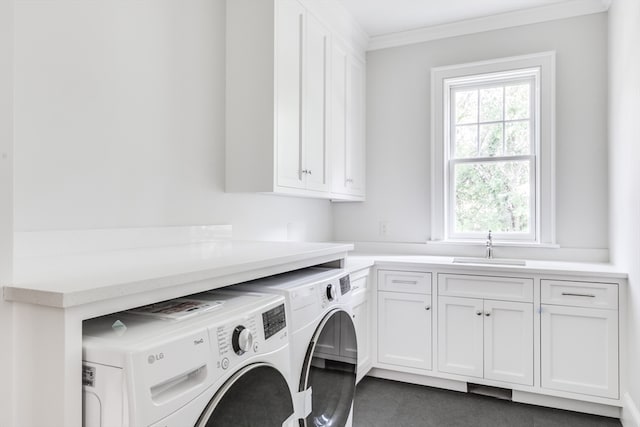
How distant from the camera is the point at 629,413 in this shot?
2127mm

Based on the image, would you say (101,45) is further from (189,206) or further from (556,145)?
(556,145)

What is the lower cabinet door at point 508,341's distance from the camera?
2.45m

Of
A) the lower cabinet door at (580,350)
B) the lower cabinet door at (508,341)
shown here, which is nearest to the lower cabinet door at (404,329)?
the lower cabinet door at (508,341)

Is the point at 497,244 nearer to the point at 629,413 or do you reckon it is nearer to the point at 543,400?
the point at 543,400

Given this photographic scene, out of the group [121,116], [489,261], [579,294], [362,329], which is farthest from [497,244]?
[121,116]

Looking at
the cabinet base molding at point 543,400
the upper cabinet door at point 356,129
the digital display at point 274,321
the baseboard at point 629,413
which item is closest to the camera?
the digital display at point 274,321

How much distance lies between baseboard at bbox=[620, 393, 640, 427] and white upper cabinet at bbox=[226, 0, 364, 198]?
1.99 metres

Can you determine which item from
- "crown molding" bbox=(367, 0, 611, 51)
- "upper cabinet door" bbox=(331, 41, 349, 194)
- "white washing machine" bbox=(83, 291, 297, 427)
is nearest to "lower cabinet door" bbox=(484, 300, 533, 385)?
"upper cabinet door" bbox=(331, 41, 349, 194)

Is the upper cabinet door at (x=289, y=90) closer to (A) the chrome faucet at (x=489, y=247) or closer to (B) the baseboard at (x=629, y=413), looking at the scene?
(A) the chrome faucet at (x=489, y=247)

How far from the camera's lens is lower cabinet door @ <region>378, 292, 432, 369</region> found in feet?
8.84

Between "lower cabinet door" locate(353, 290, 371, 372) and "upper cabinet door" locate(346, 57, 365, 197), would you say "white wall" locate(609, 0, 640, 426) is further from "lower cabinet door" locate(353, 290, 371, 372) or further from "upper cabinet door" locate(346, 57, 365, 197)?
"upper cabinet door" locate(346, 57, 365, 197)

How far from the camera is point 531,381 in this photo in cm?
244

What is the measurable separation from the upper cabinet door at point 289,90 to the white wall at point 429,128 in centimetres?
121

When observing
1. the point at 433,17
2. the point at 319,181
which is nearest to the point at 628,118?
the point at 433,17
